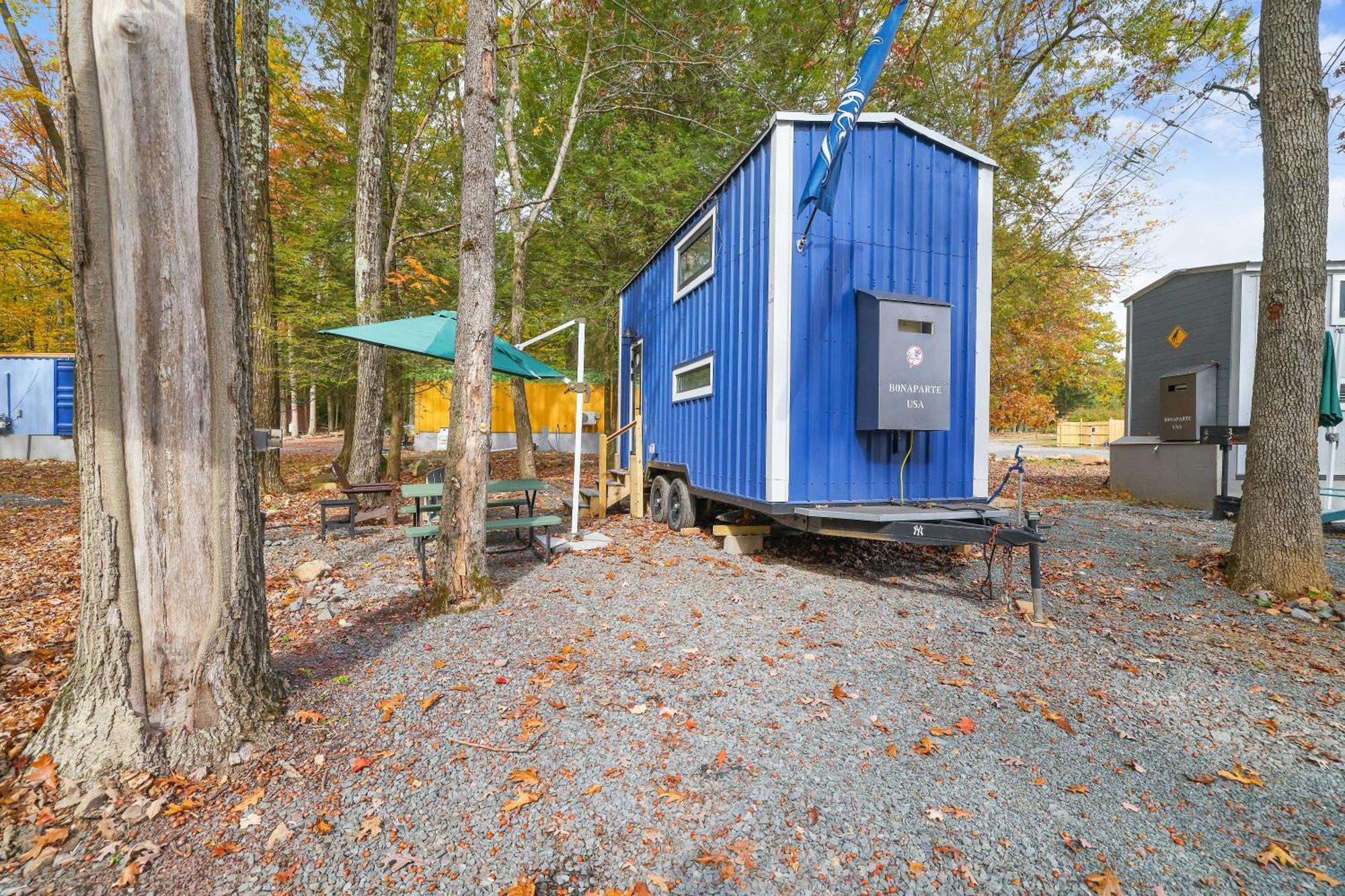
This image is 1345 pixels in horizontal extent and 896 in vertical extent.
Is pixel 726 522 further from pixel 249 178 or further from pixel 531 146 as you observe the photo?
pixel 531 146

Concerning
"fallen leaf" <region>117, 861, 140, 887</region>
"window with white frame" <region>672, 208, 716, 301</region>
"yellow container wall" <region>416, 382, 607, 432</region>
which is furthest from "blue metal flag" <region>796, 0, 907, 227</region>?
"yellow container wall" <region>416, 382, 607, 432</region>

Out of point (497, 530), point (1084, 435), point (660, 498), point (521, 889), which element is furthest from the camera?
point (1084, 435)

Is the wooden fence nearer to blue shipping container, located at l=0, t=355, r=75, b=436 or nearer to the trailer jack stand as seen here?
the trailer jack stand

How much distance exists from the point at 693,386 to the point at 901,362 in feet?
8.76

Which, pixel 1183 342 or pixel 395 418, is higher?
pixel 1183 342

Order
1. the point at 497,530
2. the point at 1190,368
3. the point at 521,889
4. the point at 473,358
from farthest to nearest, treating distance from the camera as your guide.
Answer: the point at 1190,368 → the point at 497,530 → the point at 473,358 → the point at 521,889

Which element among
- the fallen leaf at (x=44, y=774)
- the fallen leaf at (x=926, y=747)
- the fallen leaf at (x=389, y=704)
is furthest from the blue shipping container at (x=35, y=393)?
the fallen leaf at (x=926, y=747)

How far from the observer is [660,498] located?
8016 millimetres

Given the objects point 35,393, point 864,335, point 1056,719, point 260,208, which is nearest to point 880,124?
point 864,335

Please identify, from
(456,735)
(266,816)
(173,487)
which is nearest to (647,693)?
(456,735)

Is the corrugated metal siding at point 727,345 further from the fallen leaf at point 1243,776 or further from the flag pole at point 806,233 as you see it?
the fallen leaf at point 1243,776

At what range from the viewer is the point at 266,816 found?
2.10m

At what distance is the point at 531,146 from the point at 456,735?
13964mm

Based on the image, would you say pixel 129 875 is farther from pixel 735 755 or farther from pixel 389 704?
pixel 735 755
